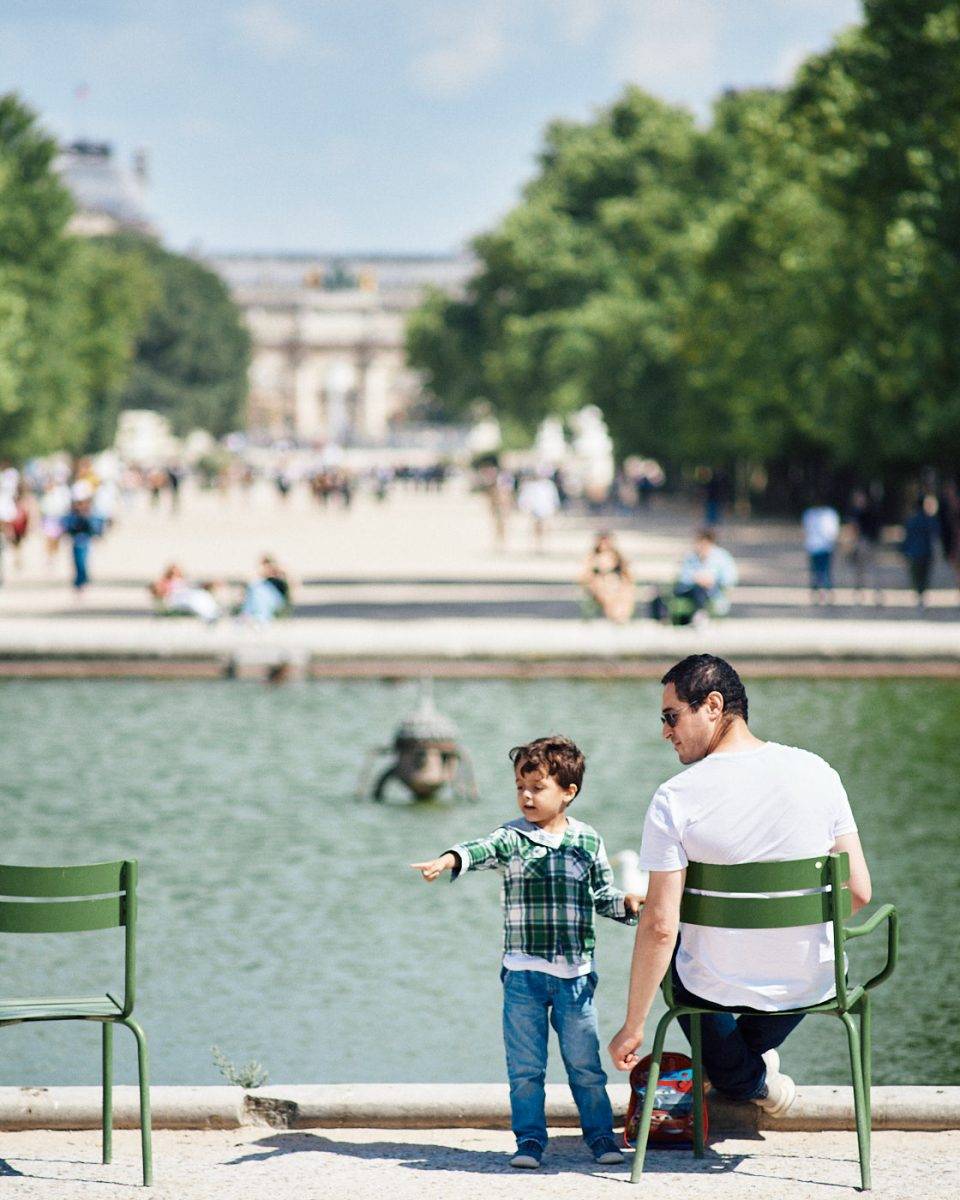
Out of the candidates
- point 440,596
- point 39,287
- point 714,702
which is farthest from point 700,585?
point 39,287

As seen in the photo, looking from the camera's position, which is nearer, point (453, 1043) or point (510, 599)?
point (453, 1043)

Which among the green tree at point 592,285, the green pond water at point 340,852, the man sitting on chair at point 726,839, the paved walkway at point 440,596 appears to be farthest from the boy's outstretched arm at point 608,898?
the green tree at point 592,285

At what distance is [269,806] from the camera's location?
15.2 m

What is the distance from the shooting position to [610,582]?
25.4m

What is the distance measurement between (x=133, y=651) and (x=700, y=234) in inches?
1475

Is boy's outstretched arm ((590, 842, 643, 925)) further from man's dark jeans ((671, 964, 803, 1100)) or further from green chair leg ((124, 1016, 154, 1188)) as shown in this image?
green chair leg ((124, 1016, 154, 1188))

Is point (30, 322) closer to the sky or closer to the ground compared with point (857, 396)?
closer to the sky

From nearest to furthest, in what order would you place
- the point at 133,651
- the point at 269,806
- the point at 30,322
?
the point at 269,806 < the point at 133,651 < the point at 30,322

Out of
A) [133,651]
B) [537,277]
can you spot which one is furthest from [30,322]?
[133,651]

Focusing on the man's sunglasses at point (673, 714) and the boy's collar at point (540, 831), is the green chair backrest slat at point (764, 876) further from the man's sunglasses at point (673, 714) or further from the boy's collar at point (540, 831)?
the boy's collar at point (540, 831)

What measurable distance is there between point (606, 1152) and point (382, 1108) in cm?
76

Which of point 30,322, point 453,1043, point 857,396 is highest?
point 30,322

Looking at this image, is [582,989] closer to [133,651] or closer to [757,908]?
[757,908]

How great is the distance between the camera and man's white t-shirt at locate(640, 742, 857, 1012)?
20.5 ft
